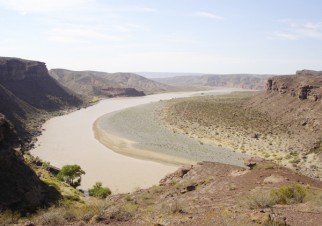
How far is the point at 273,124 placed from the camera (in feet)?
213

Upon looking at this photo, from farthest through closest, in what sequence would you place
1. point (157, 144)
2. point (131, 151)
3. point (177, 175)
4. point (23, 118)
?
point (23, 118) < point (157, 144) < point (131, 151) < point (177, 175)

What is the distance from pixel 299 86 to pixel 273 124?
16606mm

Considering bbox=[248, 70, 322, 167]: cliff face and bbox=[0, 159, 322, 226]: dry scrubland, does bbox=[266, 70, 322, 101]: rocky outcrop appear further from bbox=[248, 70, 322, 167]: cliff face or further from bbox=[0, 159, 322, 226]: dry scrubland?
bbox=[0, 159, 322, 226]: dry scrubland

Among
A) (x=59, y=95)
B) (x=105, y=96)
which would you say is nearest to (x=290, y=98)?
(x=59, y=95)

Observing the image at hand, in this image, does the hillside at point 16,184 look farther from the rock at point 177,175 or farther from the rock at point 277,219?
the rock at point 277,219

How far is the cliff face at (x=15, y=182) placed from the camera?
2277cm

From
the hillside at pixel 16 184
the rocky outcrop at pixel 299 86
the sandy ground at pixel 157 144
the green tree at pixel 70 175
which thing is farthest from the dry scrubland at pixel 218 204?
the rocky outcrop at pixel 299 86

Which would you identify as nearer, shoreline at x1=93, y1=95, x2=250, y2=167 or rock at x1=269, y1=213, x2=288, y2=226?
rock at x1=269, y1=213, x2=288, y2=226

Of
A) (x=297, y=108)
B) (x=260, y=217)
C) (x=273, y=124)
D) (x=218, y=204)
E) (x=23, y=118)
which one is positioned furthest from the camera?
(x=23, y=118)

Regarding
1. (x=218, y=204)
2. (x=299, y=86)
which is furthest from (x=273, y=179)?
(x=299, y=86)

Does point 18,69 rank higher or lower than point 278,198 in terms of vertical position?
higher

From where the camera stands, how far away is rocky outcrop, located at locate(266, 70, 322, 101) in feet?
219

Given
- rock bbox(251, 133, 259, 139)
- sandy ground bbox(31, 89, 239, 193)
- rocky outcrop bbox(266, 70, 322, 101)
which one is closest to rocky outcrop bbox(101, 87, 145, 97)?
rocky outcrop bbox(266, 70, 322, 101)

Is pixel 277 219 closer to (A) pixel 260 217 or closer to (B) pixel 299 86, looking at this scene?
(A) pixel 260 217
